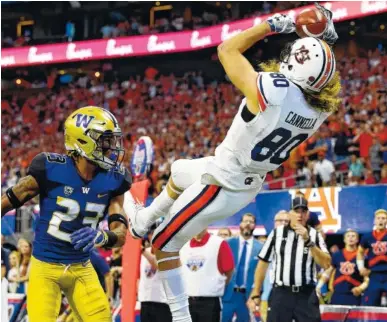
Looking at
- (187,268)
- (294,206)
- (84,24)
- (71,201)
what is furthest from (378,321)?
(84,24)

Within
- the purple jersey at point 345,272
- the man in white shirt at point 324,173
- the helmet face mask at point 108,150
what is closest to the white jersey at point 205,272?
the purple jersey at point 345,272

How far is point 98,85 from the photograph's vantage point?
2448 cm

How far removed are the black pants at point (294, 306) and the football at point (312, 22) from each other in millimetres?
3078

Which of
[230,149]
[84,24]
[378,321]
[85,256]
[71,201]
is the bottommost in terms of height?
[378,321]

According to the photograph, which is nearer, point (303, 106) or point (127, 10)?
point (303, 106)

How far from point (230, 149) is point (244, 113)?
0.28 metres

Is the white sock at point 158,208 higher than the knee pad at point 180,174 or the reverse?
the reverse

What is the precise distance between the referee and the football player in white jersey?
78.2 inches

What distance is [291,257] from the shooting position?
730cm

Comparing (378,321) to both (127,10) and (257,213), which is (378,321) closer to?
(257,213)

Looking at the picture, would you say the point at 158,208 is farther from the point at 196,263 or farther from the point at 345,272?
the point at 345,272

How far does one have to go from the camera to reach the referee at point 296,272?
717cm

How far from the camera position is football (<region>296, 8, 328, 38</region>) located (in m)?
4.90

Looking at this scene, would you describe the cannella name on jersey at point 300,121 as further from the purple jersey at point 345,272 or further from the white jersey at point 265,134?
the purple jersey at point 345,272
